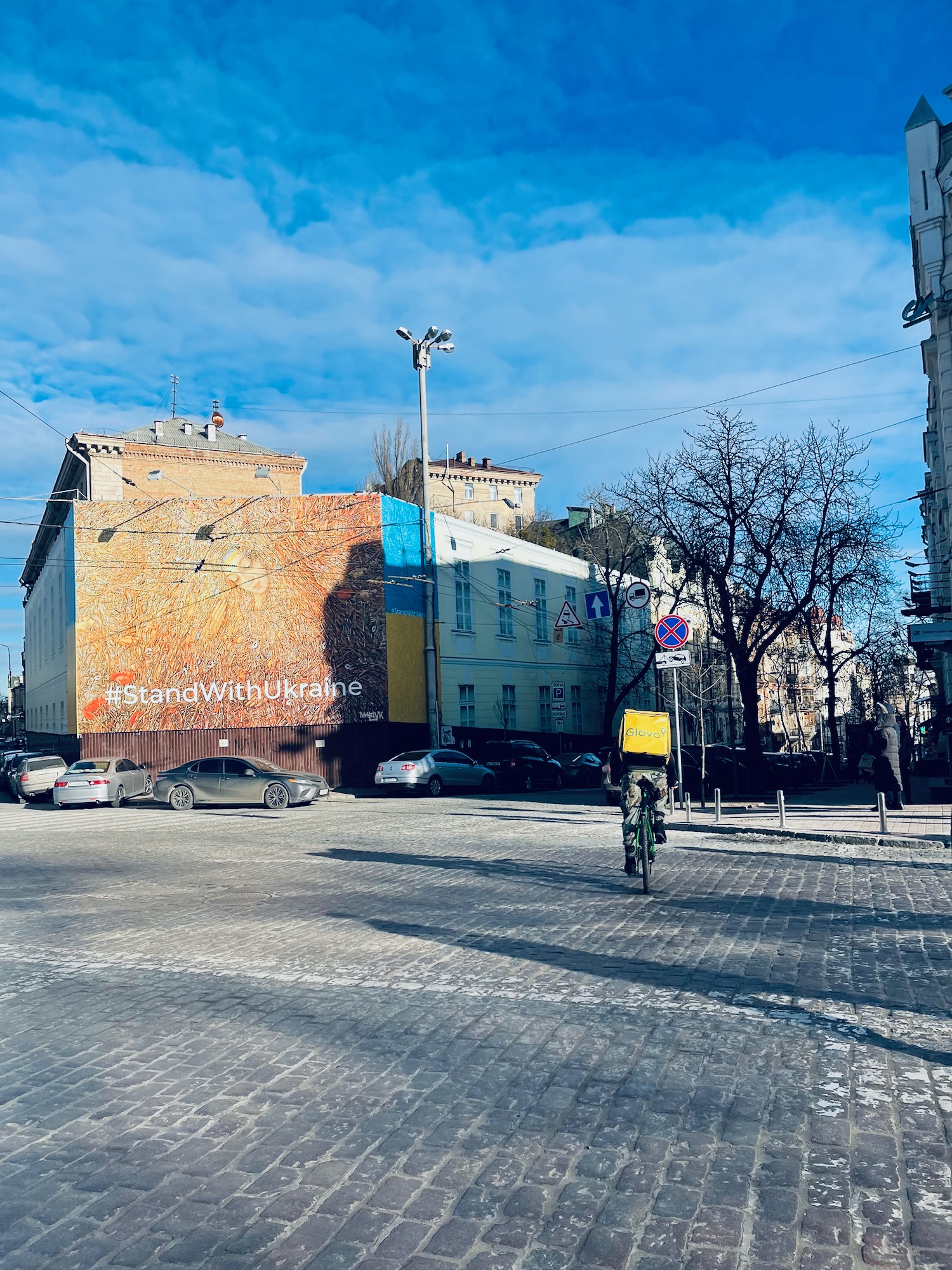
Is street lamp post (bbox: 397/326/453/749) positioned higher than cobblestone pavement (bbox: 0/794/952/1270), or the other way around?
street lamp post (bbox: 397/326/453/749)

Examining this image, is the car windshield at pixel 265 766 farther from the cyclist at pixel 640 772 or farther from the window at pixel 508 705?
the window at pixel 508 705

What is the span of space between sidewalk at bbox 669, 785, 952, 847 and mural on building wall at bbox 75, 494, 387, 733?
14.7 meters

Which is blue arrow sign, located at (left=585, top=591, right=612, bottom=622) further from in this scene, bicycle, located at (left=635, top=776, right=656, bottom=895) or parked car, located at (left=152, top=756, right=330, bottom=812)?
bicycle, located at (left=635, top=776, right=656, bottom=895)

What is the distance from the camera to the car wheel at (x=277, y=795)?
25641mm

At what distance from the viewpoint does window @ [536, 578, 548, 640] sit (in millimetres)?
46031

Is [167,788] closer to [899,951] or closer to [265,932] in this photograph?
[265,932]

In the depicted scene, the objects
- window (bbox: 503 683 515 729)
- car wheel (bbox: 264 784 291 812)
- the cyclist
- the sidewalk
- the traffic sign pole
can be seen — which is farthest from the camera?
window (bbox: 503 683 515 729)

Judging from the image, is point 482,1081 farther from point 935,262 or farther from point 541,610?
point 541,610

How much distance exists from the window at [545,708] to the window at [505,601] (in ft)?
8.90

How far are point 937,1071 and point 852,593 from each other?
29.8 meters

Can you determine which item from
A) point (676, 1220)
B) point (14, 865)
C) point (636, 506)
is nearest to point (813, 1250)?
point (676, 1220)

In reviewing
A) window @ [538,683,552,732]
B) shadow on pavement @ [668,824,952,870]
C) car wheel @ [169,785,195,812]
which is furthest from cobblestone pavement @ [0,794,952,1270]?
window @ [538,683,552,732]

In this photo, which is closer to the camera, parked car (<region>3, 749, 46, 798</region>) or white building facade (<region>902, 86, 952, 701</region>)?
white building facade (<region>902, 86, 952, 701</region>)

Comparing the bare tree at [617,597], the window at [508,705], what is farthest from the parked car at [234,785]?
the bare tree at [617,597]
